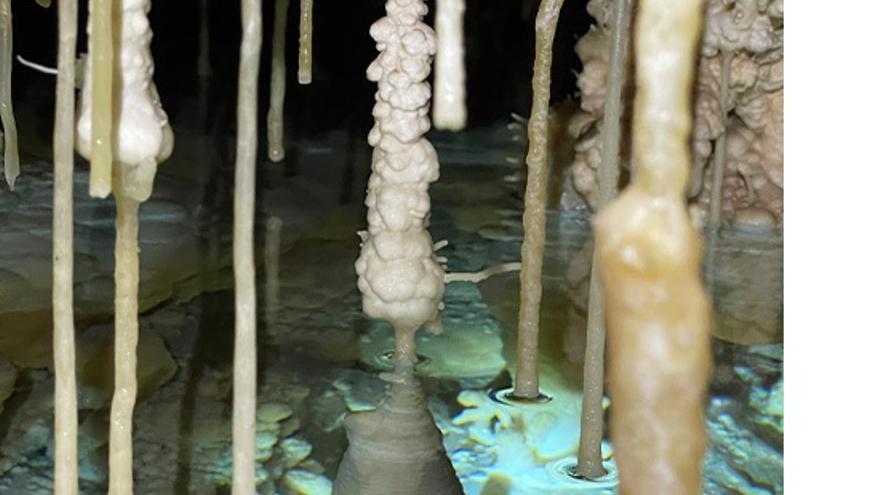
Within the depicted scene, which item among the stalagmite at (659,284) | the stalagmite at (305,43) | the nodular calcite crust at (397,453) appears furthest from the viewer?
the stalagmite at (305,43)

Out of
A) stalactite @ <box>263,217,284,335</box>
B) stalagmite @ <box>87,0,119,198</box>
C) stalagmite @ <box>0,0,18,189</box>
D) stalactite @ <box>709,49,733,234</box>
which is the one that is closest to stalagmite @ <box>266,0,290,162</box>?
stalactite @ <box>263,217,284,335</box>

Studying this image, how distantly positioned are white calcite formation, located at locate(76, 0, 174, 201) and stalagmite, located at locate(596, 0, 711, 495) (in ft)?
1.42

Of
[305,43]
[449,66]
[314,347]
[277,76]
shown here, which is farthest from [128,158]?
[277,76]

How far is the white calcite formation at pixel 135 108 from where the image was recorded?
1.12 meters

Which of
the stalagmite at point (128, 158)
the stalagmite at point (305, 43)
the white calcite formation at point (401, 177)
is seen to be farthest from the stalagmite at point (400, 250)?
the stalagmite at point (128, 158)

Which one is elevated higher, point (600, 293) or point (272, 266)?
point (600, 293)

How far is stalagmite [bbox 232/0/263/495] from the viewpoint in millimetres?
1077

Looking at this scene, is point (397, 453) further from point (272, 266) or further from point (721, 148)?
point (721, 148)

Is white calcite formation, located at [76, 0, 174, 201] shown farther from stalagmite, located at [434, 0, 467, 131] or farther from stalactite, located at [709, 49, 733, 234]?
stalactite, located at [709, 49, 733, 234]

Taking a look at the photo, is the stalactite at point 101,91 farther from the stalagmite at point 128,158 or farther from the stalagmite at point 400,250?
the stalagmite at point 400,250

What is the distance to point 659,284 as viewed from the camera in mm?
892

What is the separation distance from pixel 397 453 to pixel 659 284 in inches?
39.1

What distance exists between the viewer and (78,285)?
2674 millimetres

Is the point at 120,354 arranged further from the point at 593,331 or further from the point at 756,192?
the point at 756,192
